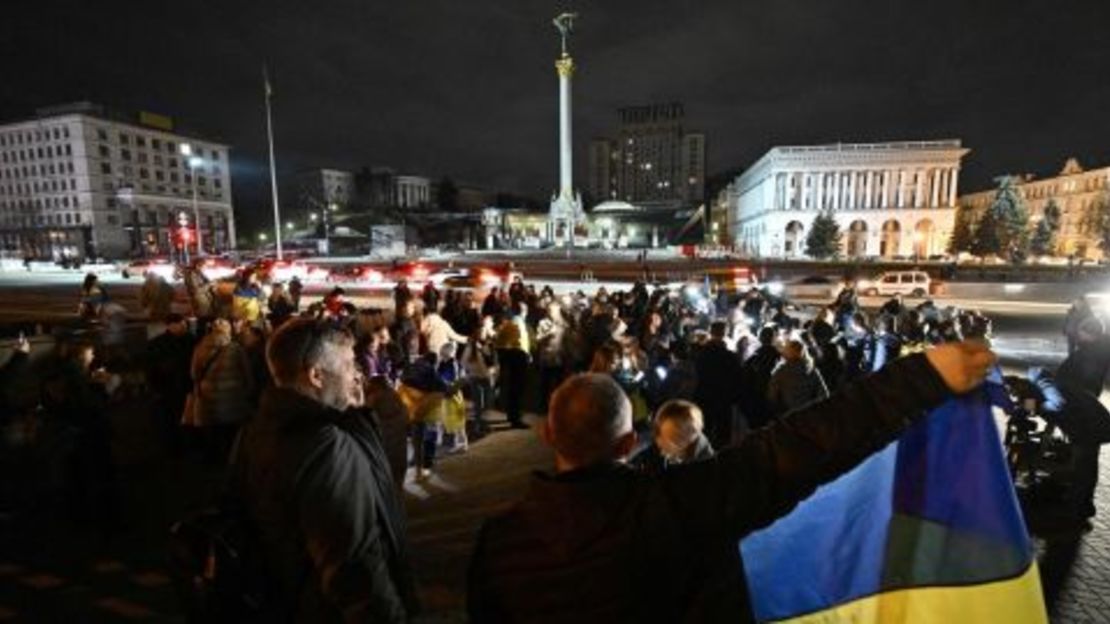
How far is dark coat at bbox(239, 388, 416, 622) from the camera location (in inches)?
87.5

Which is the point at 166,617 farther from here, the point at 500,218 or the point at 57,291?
the point at 500,218

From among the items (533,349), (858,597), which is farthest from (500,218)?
(858,597)

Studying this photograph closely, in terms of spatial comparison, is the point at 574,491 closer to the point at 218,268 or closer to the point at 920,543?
the point at 920,543

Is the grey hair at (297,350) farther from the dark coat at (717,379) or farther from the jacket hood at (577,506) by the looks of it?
the dark coat at (717,379)

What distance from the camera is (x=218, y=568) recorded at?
2211mm

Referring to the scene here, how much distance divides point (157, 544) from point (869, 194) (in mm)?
115655

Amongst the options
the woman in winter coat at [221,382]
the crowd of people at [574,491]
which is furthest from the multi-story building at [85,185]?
Result: the crowd of people at [574,491]

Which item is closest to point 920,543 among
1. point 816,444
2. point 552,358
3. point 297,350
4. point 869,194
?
point 816,444

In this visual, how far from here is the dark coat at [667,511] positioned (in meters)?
1.67

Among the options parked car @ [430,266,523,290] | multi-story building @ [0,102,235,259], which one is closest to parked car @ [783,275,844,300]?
parked car @ [430,266,523,290]

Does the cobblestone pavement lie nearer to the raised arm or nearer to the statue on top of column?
the raised arm

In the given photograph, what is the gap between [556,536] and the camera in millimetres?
1690

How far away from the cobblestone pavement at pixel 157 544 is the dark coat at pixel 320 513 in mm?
2695

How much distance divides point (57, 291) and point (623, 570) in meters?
37.6
